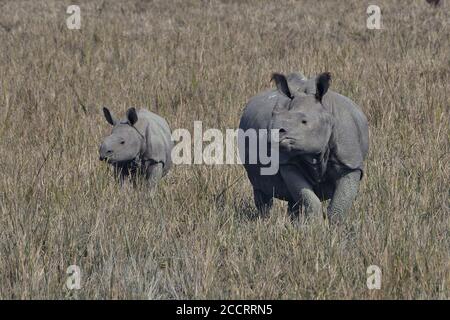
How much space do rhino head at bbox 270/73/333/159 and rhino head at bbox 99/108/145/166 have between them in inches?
63.2

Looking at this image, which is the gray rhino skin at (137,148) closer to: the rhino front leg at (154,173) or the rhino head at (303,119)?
the rhino front leg at (154,173)

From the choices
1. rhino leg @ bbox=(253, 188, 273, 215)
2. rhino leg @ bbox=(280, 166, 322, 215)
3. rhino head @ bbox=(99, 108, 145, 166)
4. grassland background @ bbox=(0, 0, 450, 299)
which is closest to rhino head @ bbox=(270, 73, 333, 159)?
rhino leg @ bbox=(280, 166, 322, 215)

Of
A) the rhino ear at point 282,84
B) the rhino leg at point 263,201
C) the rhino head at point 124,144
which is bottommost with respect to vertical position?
the rhino leg at point 263,201

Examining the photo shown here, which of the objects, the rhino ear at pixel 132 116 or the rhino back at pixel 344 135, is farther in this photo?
the rhino ear at pixel 132 116

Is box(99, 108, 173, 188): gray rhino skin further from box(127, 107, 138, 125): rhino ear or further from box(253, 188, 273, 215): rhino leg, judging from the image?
box(253, 188, 273, 215): rhino leg

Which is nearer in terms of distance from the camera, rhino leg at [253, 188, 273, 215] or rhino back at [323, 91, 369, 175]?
rhino back at [323, 91, 369, 175]

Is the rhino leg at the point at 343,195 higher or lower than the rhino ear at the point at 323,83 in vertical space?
lower

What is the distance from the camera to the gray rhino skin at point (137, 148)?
567cm

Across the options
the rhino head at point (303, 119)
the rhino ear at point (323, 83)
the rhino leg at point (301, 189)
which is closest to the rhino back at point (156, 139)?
the rhino leg at point (301, 189)

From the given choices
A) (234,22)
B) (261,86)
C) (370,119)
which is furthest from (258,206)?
(234,22)

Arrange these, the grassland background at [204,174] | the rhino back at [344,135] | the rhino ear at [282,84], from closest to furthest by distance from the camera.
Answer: the grassland background at [204,174]
the rhino ear at [282,84]
the rhino back at [344,135]

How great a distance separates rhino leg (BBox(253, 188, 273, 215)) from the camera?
515cm

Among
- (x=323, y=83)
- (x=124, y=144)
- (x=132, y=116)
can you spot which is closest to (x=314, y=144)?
(x=323, y=83)
